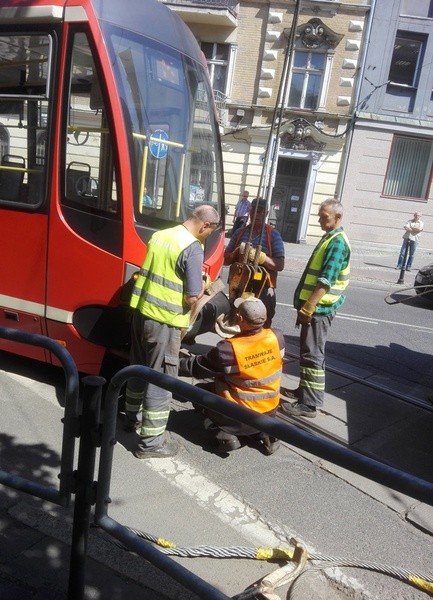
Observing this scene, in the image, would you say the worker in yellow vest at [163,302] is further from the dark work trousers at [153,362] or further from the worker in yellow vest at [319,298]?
the worker in yellow vest at [319,298]

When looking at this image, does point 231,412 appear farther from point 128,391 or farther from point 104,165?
point 104,165

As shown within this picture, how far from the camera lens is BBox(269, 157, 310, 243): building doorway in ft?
64.2

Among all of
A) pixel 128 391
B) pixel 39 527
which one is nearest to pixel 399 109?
pixel 128 391

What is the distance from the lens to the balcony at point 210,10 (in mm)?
18125

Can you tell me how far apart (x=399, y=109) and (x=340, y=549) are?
18.3 m

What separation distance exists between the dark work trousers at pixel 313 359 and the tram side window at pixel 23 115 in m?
2.42

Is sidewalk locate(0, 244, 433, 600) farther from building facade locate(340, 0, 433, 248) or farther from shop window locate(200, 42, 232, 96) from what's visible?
shop window locate(200, 42, 232, 96)

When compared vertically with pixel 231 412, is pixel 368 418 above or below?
below

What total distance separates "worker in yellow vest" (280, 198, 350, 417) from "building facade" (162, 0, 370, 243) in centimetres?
1426

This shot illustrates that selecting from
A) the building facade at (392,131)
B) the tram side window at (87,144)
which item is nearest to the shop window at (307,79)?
the building facade at (392,131)

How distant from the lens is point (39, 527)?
2.84 metres

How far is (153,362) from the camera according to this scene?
3.71m

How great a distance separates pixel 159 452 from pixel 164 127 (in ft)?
8.27

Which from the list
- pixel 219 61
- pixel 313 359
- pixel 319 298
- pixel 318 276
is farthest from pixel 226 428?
pixel 219 61
